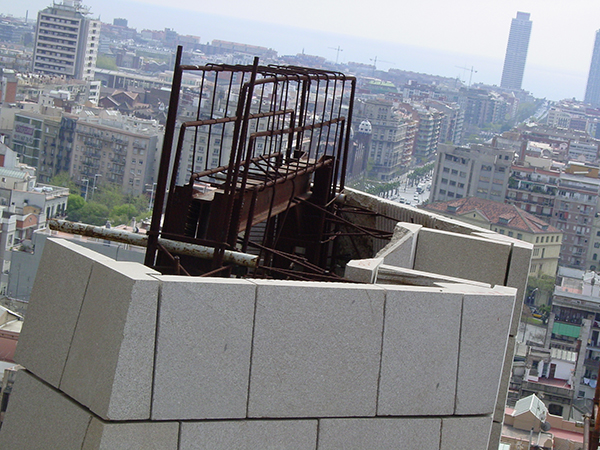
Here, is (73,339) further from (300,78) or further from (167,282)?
(300,78)

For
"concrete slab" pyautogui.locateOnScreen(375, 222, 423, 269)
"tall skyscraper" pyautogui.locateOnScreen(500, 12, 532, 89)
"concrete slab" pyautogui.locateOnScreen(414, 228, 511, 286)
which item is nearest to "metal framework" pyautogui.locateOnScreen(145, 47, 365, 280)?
"concrete slab" pyautogui.locateOnScreen(375, 222, 423, 269)

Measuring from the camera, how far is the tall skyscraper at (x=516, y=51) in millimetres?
171875

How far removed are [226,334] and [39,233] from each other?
35262mm

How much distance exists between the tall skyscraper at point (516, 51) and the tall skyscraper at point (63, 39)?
103 m

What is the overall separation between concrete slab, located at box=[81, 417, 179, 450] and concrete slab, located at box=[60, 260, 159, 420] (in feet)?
0.08

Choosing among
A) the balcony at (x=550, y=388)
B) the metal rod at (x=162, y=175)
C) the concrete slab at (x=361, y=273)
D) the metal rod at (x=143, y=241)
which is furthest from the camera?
the balcony at (x=550, y=388)

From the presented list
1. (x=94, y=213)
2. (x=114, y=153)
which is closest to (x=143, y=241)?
(x=94, y=213)

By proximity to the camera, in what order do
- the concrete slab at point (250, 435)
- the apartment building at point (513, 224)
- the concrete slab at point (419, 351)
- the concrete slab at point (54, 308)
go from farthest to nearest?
the apartment building at point (513, 224), the concrete slab at point (419, 351), the concrete slab at point (54, 308), the concrete slab at point (250, 435)

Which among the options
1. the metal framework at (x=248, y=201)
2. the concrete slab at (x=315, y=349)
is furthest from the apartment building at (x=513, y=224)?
the concrete slab at (x=315, y=349)

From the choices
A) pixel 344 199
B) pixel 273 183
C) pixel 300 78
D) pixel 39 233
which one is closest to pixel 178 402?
pixel 273 183

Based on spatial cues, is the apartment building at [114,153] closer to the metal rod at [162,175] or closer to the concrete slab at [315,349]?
the metal rod at [162,175]

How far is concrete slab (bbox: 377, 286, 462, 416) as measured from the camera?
A: 8.43 feet

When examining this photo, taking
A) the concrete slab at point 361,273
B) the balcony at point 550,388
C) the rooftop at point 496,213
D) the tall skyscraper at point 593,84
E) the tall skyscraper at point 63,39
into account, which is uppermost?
the tall skyscraper at point 593,84

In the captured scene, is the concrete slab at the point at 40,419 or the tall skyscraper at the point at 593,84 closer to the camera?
the concrete slab at the point at 40,419
